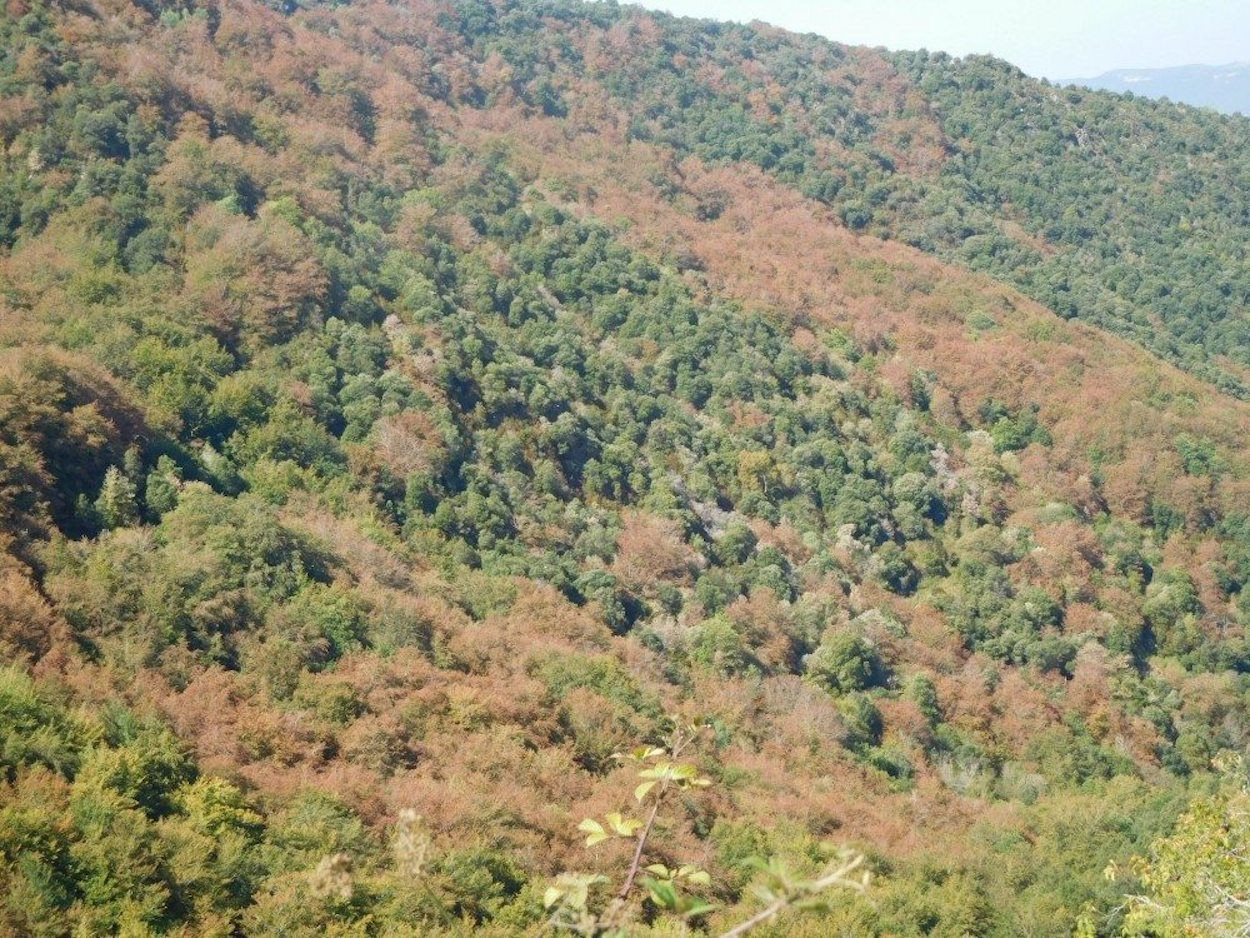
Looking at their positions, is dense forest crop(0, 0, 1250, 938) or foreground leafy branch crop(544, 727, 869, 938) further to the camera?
dense forest crop(0, 0, 1250, 938)

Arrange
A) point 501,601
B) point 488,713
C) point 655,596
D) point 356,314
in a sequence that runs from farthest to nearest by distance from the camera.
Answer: point 356,314 → point 655,596 → point 501,601 → point 488,713

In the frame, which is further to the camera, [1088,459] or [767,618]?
[1088,459]

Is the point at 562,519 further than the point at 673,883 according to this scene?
Yes

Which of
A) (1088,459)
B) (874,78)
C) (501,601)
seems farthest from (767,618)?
(874,78)

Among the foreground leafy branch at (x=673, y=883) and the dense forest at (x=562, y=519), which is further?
the dense forest at (x=562, y=519)

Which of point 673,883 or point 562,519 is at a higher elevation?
point 673,883

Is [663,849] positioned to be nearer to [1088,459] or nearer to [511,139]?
[1088,459]

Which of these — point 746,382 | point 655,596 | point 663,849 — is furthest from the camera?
point 746,382

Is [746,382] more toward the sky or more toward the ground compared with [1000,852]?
more toward the sky
